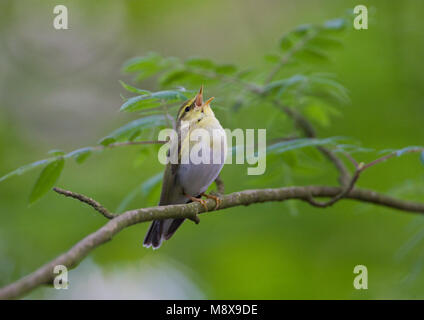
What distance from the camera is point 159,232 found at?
3551mm

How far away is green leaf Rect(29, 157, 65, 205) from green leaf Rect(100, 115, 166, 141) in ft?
1.01

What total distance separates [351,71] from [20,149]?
16.9 feet

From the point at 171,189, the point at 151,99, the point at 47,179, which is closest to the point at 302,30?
the point at 171,189

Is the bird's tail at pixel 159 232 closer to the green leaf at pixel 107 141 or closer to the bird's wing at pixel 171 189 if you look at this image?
the bird's wing at pixel 171 189

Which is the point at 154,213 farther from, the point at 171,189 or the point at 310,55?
the point at 310,55

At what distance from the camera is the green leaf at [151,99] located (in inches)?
100

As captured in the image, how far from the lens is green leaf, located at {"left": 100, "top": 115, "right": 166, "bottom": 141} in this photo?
3.03 meters

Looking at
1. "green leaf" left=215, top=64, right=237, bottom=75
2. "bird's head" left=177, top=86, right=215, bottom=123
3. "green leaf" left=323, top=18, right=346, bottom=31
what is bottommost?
"bird's head" left=177, top=86, right=215, bottom=123

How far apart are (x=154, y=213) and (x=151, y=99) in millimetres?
735

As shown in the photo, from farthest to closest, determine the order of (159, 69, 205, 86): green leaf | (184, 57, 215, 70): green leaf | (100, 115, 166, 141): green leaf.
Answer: (159, 69, 205, 86): green leaf → (184, 57, 215, 70): green leaf → (100, 115, 166, 141): green leaf

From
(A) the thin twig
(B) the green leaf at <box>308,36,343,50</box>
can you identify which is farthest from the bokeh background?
(A) the thin twig

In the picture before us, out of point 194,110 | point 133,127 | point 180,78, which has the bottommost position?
point 133,127

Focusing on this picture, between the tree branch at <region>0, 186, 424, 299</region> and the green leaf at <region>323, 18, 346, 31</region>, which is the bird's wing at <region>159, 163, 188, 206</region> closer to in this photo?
the tree branch at <region>0, 186, 424, 299</region>

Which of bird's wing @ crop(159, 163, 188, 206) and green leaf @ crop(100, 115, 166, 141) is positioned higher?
green leaf @ crop(100, 115, 166, 141)
